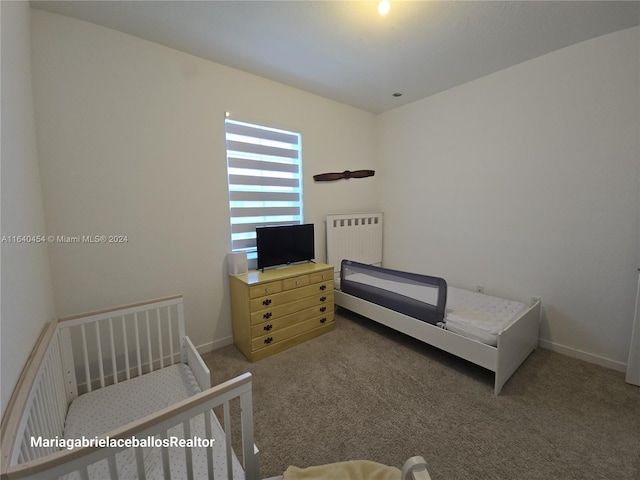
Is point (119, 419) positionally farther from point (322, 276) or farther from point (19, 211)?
point (322, 276)

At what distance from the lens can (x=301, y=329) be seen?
2.52m

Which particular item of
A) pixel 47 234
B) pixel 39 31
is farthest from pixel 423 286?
pixel 39 31

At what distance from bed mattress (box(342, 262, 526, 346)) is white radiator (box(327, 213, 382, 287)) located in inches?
12.7

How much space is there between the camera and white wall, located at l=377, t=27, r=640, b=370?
6.49 feet

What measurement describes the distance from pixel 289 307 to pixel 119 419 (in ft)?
4.42

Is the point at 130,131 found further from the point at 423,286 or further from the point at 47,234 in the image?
the point at 423,286

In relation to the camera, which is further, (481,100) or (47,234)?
(481,100)

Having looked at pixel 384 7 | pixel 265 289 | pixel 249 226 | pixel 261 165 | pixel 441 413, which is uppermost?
pixel 384 7

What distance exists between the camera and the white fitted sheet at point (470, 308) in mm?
1944

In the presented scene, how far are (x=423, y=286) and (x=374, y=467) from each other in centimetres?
143

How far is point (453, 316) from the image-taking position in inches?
85.4

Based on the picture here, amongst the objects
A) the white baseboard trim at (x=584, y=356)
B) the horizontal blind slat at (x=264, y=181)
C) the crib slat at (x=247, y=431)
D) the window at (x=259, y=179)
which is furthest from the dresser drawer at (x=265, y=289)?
the white baseboard trim at (x=584, y=356)

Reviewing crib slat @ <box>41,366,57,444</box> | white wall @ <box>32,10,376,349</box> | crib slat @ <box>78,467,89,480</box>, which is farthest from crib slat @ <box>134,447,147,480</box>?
white wall @ <box>32,10,376,349</box>

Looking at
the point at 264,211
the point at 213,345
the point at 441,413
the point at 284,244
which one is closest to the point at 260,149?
the point at 264,211
